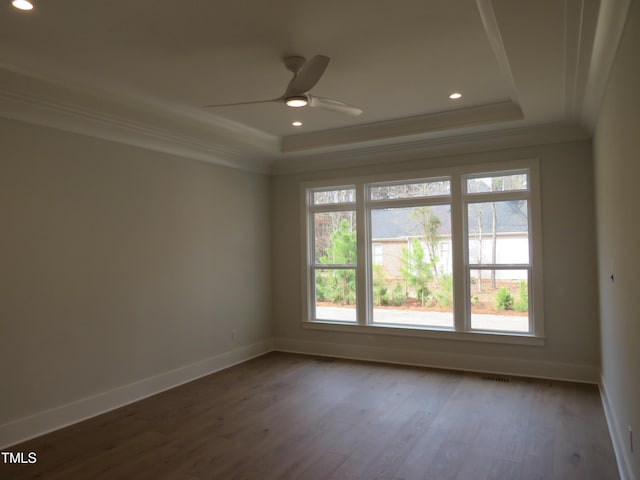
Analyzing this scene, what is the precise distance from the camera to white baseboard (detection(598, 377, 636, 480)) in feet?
8.52

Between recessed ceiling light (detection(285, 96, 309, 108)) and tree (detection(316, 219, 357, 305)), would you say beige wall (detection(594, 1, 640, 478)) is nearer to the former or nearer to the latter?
recessed ceiling light (detection(285, 96, 309, 108))

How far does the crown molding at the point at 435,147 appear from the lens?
4.73 metres

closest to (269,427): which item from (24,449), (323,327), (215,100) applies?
(24,449)

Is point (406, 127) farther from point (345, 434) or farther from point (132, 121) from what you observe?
point (345, 434)

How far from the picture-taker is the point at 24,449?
Answer: 10.9 ft

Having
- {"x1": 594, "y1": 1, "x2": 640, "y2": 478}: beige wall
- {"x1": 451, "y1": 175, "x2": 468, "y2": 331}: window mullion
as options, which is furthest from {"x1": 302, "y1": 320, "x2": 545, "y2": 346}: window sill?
{"x1": 594, "y1": 1, "x2": 640, "y2": 478}: beige wall

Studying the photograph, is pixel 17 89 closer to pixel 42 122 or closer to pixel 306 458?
pixel 42 122

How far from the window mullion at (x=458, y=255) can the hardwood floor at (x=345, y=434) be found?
2.36 ft

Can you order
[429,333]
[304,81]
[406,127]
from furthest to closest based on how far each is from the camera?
[429,333]
[406,127]
[304,81]

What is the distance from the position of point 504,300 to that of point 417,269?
3.54ft

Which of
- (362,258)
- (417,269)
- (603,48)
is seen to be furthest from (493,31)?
(362,258)

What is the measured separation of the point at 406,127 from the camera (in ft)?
16.3

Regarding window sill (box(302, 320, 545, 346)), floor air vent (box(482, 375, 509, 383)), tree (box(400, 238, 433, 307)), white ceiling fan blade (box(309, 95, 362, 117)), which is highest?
white ceiling fan blade (box(309, 95, 362, 117))

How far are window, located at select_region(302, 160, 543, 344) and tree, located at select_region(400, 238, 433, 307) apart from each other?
13 mm
